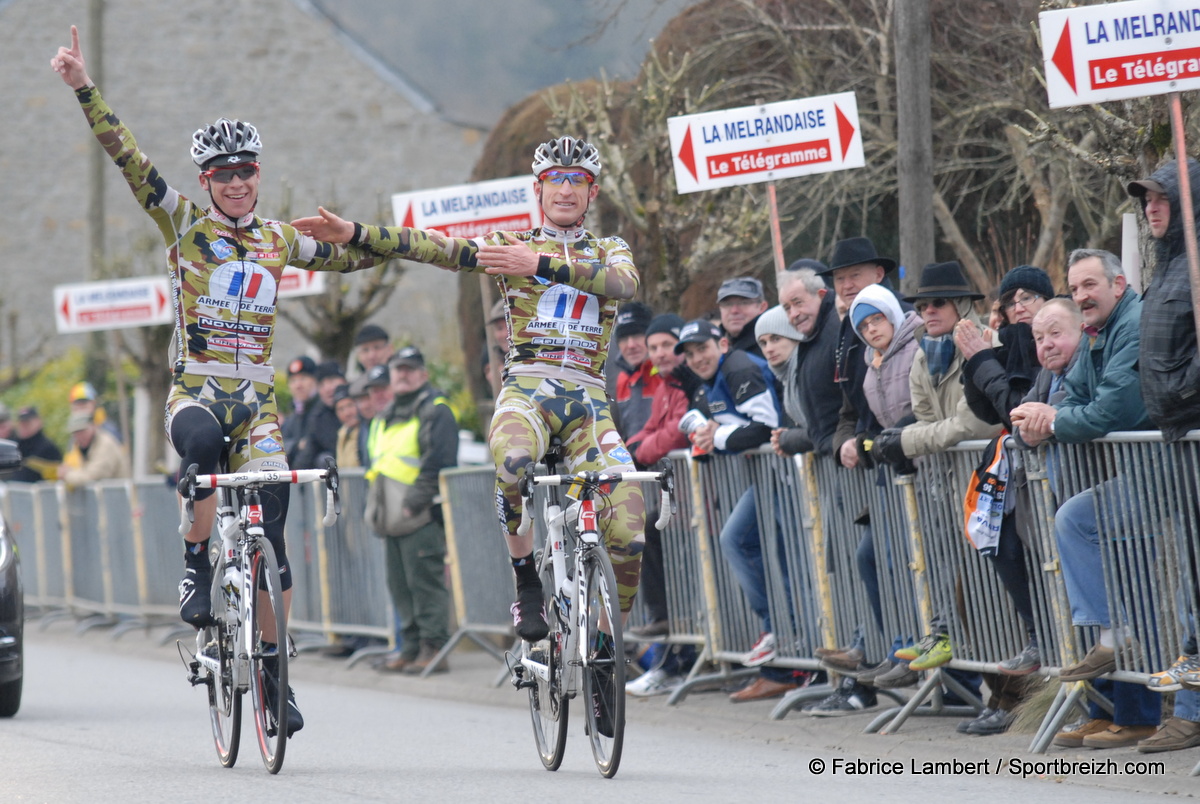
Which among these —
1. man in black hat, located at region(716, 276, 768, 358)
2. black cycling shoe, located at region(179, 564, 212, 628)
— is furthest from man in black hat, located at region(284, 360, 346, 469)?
black cycling shoe, located at region(179, 564, 212, 628)

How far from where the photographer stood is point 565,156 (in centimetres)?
797

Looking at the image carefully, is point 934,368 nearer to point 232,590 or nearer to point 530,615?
point 530,615

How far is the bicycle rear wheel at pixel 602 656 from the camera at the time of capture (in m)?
7.11

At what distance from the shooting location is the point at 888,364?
30.5 feet

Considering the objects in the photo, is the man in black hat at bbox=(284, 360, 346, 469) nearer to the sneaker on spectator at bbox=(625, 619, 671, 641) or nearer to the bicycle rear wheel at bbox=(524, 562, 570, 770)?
the sneaker on spectator at bbox=(625, 619, 671, 641)

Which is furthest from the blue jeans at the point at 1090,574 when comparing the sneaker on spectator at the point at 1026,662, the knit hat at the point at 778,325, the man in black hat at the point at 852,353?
the knit hat at the point at 778,325

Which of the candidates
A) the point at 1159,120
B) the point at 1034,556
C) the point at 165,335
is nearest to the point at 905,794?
the point at 1034,556

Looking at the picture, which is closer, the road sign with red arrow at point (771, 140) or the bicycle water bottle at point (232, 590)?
the bicycle water bottle at point (232, 590)

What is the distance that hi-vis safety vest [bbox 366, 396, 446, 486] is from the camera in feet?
43.0

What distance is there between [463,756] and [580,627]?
1613 mm

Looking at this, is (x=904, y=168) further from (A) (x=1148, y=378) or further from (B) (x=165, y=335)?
(B) (x=165, y=335)

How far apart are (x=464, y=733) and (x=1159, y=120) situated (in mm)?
4866

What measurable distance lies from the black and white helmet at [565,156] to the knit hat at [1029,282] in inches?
89.0

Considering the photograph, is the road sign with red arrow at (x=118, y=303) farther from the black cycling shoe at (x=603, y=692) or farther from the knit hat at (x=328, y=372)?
the black cycling shoe at (x=603, y=692)
